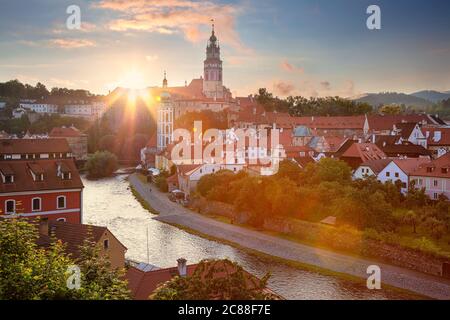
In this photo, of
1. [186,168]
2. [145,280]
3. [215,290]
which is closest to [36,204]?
[145,280]

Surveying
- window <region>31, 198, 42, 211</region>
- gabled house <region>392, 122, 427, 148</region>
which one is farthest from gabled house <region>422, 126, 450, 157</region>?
window <region>31, 198, 42, 211</region>

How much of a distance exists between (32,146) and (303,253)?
733 centimetres

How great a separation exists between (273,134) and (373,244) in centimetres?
1384

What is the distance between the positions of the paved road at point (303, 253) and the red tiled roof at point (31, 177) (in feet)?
14.7

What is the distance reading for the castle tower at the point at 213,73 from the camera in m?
44.3

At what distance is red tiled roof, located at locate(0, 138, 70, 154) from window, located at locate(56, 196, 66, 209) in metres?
1.75

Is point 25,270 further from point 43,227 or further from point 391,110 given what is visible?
point 391,110

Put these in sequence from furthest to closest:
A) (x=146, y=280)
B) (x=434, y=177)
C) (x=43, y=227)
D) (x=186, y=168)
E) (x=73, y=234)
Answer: (x=186, y=168) → (x=434, y=177) → (x=43, y=227) → (x=73, y=234) → (x=146, y=280)

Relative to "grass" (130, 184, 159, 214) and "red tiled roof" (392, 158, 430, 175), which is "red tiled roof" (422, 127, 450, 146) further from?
"grass" (130, 184, 159, 214)

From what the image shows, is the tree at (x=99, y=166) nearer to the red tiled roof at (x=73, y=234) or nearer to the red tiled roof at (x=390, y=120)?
the red tiled roof at (x=390, y=120)

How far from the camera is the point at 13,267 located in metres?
3.96

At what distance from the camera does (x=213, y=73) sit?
44.9m

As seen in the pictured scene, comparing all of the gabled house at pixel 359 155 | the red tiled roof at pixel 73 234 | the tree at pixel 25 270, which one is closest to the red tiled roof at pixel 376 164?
the gabled house at pixel 359 155
